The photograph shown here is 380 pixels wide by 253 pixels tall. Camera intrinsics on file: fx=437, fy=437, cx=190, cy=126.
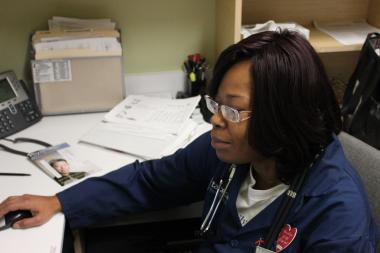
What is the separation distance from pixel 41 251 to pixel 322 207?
604mm

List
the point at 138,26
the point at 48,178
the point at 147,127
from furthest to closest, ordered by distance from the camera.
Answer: the point at 138,26 < the point at 147,127 < the point at 48,178

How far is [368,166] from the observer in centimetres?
103

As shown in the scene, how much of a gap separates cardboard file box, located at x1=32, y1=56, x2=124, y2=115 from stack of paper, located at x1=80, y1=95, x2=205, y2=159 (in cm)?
7

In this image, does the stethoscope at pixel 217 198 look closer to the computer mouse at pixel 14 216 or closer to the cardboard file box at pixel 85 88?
the computer mouse at pixel 14 216

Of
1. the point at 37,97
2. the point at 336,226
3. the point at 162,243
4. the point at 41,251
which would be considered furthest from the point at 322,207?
the point at 37,97

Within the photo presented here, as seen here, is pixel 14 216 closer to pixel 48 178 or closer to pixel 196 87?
pixel 48 178

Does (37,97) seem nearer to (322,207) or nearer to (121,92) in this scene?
(121,92)

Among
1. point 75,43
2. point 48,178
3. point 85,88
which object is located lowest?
point 48,178

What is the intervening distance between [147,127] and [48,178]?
393 mm

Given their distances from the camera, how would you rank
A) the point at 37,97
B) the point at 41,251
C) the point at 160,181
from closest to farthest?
the point at 41,251 < the point at 160,181 < the point at 37,97

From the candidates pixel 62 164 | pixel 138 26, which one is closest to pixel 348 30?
pixel 138 26

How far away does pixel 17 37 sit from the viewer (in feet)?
5.57

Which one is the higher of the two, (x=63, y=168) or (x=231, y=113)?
(x=231, y=113)

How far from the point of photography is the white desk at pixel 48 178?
0.99m
